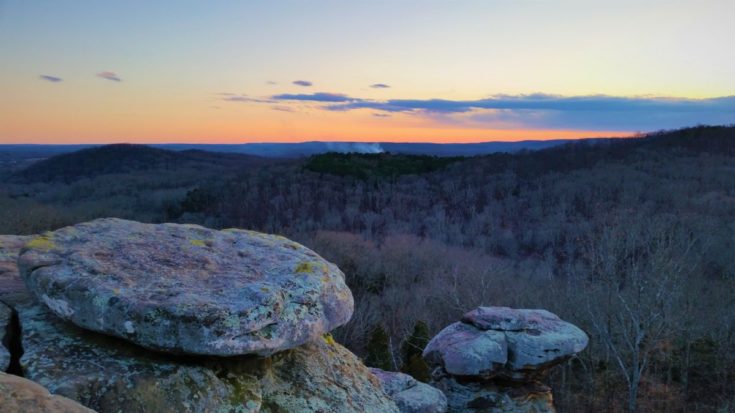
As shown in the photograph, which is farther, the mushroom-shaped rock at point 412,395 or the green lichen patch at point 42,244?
the mushroom-shaped rock at point 412,395

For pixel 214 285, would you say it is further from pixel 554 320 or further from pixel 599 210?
pixel 599 210

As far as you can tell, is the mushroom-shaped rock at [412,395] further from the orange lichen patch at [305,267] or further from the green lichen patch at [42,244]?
the green lichen patch at [42,244]

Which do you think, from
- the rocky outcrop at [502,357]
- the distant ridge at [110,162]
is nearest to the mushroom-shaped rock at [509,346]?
the rocky outcrop at [502,357]

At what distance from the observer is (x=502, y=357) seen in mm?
9906

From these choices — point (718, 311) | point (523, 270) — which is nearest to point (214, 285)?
point (718, 311)

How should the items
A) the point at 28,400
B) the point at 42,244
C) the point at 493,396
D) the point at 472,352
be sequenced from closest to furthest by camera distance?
1. the point at 28,400
2. the point at 42,244
3. the point at 472,352
4. the point at 493,396

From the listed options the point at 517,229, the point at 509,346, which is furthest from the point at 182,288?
the point at 517,229

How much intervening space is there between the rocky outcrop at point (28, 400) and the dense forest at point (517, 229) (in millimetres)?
12772

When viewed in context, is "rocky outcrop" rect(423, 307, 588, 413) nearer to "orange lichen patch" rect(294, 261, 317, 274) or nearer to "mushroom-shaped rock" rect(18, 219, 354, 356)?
"mushroom-shaped rock" rect(18, 219, 354, 356)

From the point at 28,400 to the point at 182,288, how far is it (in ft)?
5.72

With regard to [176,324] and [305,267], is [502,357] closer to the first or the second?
[305,267]

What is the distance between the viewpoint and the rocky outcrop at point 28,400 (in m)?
2.90

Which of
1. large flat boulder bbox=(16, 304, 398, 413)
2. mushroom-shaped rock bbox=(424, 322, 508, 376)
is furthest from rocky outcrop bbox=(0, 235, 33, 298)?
mushroom-shaped rock bbox=(424, 322, 508, 376)

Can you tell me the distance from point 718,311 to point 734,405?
→ 8232 millimetres
